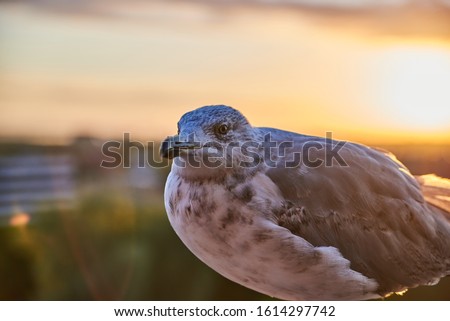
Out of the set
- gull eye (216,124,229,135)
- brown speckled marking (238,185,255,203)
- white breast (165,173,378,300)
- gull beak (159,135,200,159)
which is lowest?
white breast (165,173,378,300)

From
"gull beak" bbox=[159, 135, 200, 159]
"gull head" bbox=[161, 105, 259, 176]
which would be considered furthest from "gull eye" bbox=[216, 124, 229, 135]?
"gull beak" bbox=[159, 135, 200, 159]

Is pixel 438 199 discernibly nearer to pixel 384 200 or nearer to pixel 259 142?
pixel 384 200

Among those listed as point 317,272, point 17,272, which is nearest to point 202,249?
point 317,272

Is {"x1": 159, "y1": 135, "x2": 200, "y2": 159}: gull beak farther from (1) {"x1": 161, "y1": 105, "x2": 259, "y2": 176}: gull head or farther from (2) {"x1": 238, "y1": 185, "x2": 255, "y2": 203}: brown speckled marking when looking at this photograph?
(2) {"x1": 238, "y1": 185, "x2": 255, "y2": 203}: brown speckled marking

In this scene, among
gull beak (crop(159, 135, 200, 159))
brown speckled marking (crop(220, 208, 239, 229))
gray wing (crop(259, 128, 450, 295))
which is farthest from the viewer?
gray wing (crop(259, 128, 450, 295))

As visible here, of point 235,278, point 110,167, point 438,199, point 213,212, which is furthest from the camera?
point 110,167

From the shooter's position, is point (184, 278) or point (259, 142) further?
point (184, 278)

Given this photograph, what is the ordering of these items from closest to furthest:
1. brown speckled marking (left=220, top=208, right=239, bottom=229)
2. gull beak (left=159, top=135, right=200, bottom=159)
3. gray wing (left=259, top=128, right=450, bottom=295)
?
gull beak (left=159, top=135, right=200, bottom=159) → brown speckled marking (left=220, top=208, right=239, bottom=229) → gray wing (left=259, top=128, right=450, bottom=295)
